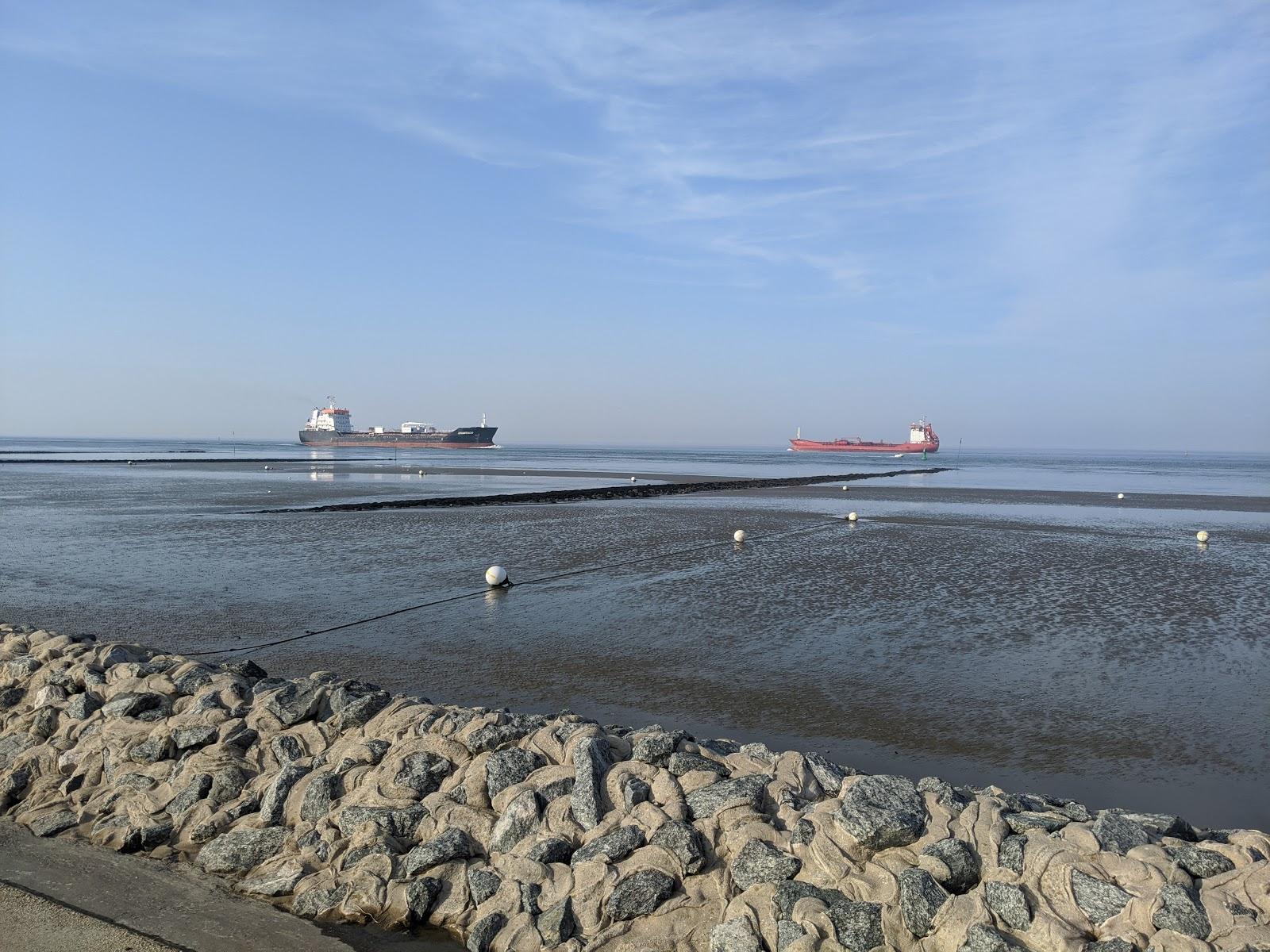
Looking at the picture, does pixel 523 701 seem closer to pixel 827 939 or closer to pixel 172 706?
pixel 172 706

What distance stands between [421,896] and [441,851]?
0.90ft

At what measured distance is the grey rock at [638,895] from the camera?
15.1 feet

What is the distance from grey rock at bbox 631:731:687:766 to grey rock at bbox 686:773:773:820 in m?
0.45

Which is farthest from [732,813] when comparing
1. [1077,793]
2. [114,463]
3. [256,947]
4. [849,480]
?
[114,463]

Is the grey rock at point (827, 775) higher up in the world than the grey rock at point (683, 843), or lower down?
higher up

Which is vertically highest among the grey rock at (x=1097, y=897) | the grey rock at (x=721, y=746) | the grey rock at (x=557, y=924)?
the grey rock at (x=1097, y=897)

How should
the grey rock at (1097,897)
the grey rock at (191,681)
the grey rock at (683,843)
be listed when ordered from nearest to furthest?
the grey rock at (1097,897) → the grey rock at (683,843) → the grey rock at (191,681)

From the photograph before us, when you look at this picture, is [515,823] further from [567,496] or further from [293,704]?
[567,496]

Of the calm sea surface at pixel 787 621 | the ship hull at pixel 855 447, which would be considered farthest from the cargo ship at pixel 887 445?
the calm sea surface at pixel 787 621

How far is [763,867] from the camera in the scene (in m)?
4.70

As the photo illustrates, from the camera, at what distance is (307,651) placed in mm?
10547

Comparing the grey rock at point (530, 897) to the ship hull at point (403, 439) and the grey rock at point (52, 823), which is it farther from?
the ship hull at point (403, 439)

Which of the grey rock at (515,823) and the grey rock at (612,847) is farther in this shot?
the grey rock at (515,823)

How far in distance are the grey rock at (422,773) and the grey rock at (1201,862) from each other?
4149 millimetres
